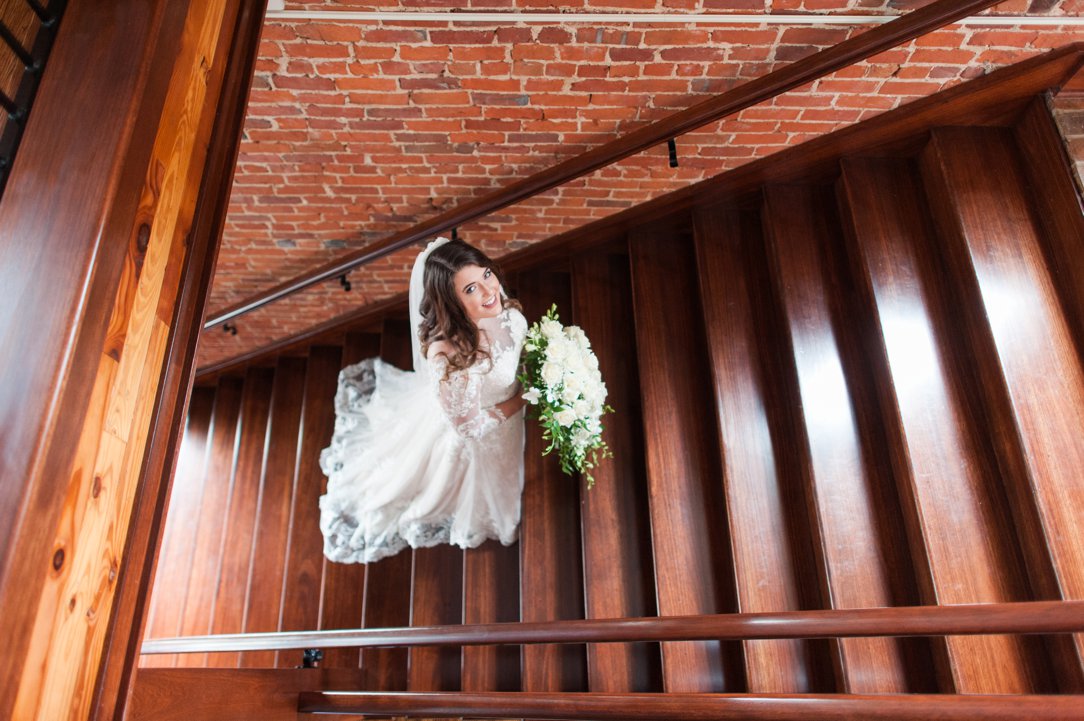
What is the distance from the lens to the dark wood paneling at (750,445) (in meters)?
2.18

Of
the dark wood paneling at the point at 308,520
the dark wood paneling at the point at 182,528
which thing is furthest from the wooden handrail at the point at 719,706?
the dark wood paneling at the point at 182,528

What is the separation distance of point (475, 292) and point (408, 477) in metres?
0.96

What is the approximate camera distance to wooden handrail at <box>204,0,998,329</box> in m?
2.15

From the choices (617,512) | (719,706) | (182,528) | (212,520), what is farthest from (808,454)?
(182,528)

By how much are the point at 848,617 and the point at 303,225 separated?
2.94m

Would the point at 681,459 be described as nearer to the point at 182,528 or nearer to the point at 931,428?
the point at 931,428

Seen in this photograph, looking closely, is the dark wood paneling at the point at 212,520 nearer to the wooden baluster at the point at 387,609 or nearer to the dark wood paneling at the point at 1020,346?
the wooden baluster at the point at 387,609

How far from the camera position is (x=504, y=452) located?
9.34 feet

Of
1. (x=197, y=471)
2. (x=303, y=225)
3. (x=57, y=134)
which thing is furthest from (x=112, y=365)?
(x=197, y=471)

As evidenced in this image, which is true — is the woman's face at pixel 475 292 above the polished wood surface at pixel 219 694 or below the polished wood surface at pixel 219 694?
above

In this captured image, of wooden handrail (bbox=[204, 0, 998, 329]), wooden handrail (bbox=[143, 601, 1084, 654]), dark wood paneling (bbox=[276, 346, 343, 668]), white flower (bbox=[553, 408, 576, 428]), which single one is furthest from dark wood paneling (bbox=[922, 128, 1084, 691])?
dark wood paneling (bbox=[276, 346, 343, 668])

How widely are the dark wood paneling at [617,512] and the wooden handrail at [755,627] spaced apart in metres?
0.68

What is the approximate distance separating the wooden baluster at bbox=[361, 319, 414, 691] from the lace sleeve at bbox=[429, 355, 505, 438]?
2.88 feet

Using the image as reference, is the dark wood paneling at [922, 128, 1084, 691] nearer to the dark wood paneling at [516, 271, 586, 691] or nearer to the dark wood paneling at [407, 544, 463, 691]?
the dark wood paneling at [516, 271, 586, 691]
